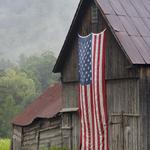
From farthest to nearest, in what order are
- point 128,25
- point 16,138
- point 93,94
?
point 16,138 → point 93,94 → point 128,25

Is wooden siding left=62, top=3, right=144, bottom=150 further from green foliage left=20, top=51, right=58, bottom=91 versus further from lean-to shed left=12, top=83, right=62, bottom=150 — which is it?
green foliage left=20, top=51, right=58, bottom=91

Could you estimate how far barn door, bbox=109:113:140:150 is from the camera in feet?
73.3

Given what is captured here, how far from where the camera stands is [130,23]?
923 inches

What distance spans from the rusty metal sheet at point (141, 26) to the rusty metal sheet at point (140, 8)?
546 mm

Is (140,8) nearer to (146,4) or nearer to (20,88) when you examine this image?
(146,4)

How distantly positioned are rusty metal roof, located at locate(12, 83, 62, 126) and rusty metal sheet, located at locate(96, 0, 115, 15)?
701 centimetres

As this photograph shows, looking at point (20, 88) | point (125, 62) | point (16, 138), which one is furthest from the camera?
point (20, 88)

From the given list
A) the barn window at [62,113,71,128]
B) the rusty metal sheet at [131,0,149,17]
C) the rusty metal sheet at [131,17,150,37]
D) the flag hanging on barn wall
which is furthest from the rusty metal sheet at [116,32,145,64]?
the barn window at [62,113,71,128]

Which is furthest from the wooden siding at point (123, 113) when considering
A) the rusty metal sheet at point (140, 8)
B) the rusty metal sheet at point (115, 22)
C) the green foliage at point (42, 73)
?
the green foliage at point (42, 73)

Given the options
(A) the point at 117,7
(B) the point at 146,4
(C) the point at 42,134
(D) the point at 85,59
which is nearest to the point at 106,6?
(A) the point at 117,7

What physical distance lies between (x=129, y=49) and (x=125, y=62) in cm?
83

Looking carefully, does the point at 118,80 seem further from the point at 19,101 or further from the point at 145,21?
the point at 19,101

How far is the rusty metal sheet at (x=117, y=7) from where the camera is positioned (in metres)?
23.9

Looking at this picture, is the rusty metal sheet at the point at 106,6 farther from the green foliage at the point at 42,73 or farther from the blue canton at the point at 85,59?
the green foliage at the point at 42,73
